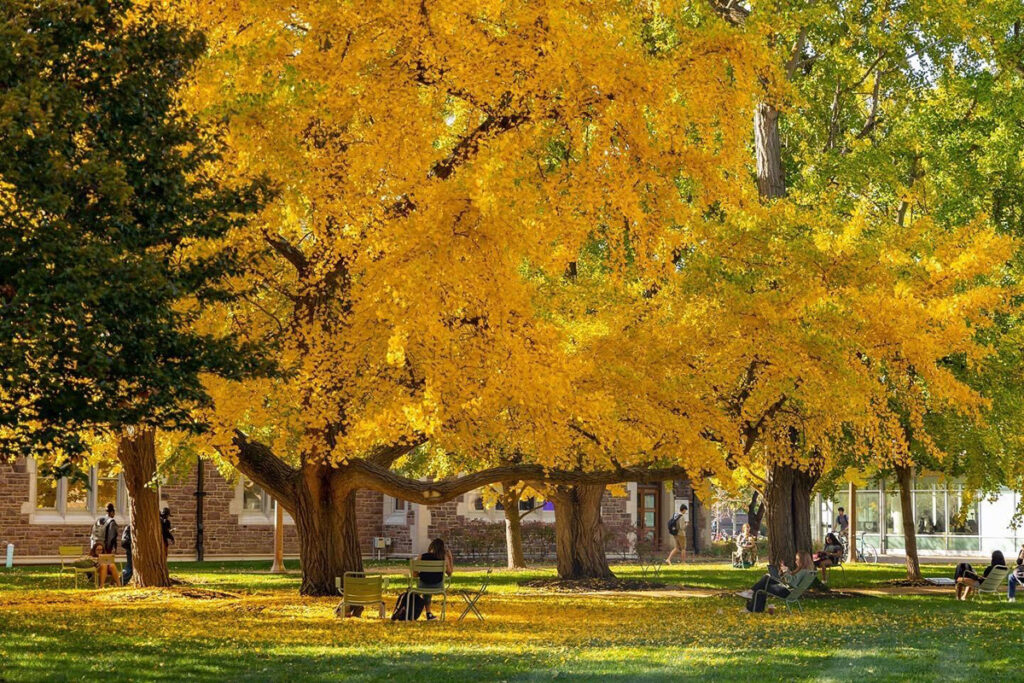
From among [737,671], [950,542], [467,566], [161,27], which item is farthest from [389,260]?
[950,542]

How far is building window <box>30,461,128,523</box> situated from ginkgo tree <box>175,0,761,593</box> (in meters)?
20.8

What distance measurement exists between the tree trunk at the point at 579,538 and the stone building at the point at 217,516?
24.2ft

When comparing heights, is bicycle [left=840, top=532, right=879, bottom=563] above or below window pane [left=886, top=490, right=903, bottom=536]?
below

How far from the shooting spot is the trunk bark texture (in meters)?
27.3

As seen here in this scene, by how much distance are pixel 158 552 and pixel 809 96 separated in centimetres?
1704

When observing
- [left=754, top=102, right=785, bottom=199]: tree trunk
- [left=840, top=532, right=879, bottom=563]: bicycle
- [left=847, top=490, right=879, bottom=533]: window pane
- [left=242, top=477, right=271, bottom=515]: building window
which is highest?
[left=754, top=102, right=785, bottom=199]: tree trunk

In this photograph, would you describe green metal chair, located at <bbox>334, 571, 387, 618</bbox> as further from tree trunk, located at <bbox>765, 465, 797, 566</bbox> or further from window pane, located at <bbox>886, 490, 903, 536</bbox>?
window pane, located at <bbox>886, 490, 903, 536</bbox>

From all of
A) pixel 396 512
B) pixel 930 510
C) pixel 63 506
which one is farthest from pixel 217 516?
pixel 930 510

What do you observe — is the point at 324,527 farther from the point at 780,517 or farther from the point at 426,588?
the point at 780,517

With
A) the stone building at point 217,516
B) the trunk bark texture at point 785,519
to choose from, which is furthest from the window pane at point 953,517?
the trunk bark texture at point 785,519

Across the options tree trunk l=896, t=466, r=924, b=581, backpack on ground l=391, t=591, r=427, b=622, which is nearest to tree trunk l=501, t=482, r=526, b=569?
tree trunk l=896, t=466, r=924, b=581

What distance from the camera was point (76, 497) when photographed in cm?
3944

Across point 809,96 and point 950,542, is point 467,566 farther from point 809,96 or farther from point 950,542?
point 950,542

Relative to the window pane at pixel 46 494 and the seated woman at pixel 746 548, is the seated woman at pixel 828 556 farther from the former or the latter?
the window pane at pixel 46 494
